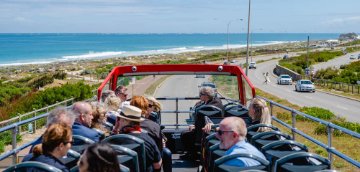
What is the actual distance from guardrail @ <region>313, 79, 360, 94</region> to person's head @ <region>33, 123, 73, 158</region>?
167 ft

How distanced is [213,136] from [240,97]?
4.22m

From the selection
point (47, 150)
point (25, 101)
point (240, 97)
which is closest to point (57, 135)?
point (47, 150)

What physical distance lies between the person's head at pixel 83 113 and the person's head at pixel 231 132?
1.78 m

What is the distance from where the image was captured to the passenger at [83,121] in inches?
224

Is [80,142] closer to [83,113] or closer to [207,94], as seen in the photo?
[83,113]

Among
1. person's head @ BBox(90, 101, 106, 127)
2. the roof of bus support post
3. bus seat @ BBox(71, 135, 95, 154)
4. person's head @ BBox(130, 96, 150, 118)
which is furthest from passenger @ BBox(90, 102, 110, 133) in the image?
the roof of bus support post

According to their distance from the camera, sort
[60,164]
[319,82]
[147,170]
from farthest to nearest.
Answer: [319,82] → [147,170] → [60,164]

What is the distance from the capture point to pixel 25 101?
90.1 ft

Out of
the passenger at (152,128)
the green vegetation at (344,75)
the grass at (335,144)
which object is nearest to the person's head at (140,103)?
the passenger at (152,128)

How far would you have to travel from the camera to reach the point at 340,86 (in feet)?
189

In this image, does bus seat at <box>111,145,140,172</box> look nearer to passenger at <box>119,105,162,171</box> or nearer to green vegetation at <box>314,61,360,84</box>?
passenger at <box>119,105,162,171</box>

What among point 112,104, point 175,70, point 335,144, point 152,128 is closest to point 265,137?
point 152,128

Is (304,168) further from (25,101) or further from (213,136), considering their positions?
(25,101)

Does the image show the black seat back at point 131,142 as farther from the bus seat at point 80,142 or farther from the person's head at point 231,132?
the person's head at point 231,132
